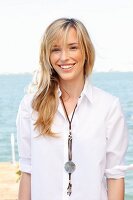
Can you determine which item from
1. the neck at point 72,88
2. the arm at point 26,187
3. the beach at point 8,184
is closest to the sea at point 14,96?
the beach at point 8,184

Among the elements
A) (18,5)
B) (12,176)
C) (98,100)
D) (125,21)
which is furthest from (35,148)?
(18,5)

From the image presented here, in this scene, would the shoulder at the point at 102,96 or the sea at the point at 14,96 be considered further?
the sea at the point at 14,96

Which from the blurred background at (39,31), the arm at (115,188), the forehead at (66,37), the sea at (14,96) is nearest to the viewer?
the forehead at (66,37)

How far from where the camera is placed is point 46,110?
1.84 meters

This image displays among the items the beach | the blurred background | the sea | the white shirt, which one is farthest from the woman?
the blurred background

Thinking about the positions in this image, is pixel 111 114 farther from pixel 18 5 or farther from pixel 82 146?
pixel 18 5

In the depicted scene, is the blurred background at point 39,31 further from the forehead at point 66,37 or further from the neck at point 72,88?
the forehead at point 66,37

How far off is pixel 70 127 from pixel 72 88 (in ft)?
0.42

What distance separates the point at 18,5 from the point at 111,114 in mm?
33073

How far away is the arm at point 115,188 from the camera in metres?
1.87

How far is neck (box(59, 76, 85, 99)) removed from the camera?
6.07ft

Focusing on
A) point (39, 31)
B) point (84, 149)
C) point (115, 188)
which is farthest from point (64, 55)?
point (39, 31)

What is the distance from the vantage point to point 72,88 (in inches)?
73.2

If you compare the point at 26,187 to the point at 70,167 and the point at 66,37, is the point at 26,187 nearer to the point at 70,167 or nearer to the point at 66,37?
the point at 70,167
